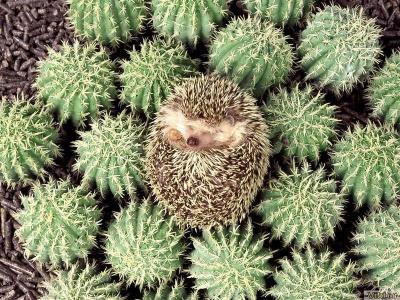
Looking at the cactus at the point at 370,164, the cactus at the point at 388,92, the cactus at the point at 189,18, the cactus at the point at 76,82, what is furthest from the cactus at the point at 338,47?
the cactus at the point at 76,82

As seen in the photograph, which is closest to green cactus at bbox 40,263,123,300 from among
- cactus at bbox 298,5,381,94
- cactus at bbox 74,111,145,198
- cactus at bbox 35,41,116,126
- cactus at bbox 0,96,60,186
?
cactus at bbox 74,111,145,198

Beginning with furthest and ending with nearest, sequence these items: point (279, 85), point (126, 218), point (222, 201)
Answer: point (279, 85) → point (126, 218) → point (222, 201)

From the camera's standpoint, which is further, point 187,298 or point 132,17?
point 132,17

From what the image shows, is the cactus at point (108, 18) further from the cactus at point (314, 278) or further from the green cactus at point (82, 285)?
the cactus at point (314, 278)

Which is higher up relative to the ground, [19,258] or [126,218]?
[126,218]

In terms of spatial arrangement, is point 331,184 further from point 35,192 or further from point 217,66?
point 35,192

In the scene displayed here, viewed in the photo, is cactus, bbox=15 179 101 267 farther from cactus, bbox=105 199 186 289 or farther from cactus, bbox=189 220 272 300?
cactus, bbox=189 220 272 300

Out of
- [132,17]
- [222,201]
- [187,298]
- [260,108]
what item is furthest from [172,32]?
[187,298]
